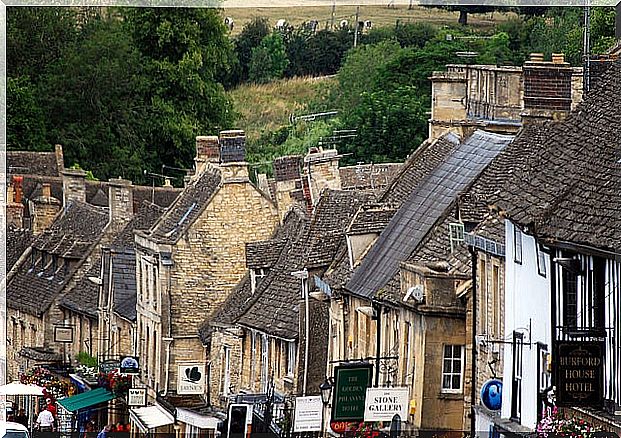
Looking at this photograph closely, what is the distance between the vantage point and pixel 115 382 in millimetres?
49688

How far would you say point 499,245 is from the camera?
24516 millimetres

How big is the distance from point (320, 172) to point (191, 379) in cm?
551

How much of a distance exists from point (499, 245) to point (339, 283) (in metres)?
8.38

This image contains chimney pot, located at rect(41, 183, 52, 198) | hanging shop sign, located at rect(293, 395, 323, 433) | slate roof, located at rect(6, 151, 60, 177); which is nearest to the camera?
hanging shop sign, located at rect(293, 395, 323, 433)

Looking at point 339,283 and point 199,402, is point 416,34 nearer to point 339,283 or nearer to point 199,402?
point 199,402

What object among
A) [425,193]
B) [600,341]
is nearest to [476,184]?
[425,193]

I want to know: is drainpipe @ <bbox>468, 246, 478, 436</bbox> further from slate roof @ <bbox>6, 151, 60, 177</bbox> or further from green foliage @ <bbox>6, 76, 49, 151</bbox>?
green foliage @ <bbox>6, 76, 49, 151</bbox>

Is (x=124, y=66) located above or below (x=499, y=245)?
above

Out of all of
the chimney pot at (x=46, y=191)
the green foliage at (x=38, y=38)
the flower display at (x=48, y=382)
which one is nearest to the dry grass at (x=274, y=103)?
the green foliage at (x=38, y=38)

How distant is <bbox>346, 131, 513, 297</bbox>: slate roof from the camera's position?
101 feet

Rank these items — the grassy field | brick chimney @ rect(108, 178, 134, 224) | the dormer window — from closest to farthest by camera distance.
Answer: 1. the dormer window
2. brick chimney @ rect(108, 178, 134, 224)
3. the grassy field

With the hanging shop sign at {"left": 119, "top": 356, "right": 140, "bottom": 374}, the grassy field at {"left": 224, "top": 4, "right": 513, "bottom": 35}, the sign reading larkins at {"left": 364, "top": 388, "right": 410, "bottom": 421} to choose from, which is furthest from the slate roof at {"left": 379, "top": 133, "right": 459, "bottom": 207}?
the grassy field at {"left": 224, "top": 4, "right": 513, "bottom": 35}

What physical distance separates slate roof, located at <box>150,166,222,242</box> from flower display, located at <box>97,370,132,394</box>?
11.6 ft

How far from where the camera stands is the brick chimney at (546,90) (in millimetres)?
27000
